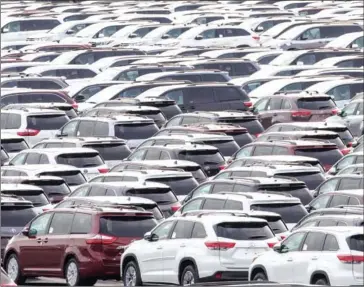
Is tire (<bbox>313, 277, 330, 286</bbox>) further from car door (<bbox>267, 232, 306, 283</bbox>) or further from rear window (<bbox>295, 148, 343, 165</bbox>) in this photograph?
rear window (<bbox>295, 148, 343, 165</bbox>)

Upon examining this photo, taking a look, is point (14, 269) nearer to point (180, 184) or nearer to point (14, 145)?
point (180, 184)

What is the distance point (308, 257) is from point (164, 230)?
2.68 metres

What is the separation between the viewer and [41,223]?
2391cm

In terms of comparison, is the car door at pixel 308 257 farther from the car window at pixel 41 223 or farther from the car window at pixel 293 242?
the car window at pixel 41 223

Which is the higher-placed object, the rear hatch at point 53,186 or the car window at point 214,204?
the car window at point 214,204

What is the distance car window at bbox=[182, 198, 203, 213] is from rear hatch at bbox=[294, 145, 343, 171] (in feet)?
19.8

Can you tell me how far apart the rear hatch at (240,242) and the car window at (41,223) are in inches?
128

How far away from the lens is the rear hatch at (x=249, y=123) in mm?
35719

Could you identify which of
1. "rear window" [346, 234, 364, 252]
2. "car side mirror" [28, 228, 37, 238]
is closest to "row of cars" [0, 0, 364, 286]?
"rear window" [346, 234, 364, 252]

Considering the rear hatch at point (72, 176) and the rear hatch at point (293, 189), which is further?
the rear hatch at point (72, 176)

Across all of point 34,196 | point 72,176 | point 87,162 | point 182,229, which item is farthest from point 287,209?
point 87,162

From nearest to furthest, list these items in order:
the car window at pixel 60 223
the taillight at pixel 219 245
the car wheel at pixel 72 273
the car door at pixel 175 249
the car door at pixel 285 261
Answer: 1. the car door at pixel 285 261
2. the taillight at pixel 219 245
3. the car door at pixel 175 249
4. the car wheel at pixel 72 273
5. the car window at pixel 60 223

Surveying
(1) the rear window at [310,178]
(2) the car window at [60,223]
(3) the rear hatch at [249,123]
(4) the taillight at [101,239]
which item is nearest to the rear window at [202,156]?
(1) the rear window at [310,178]

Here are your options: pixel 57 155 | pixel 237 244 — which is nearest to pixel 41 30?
pixel 57 155
